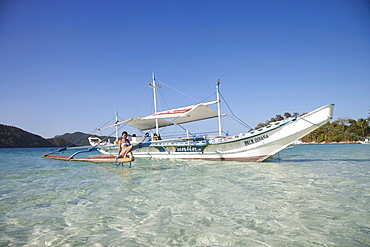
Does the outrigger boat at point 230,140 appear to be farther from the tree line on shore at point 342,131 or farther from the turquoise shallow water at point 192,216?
the tree line on shore at point 342,131

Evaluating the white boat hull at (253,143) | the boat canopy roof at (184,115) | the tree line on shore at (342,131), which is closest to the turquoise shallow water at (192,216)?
the white boat hull at (253,143)

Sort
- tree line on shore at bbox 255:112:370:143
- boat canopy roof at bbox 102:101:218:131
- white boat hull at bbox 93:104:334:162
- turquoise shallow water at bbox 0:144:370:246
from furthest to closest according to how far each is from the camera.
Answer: tree line on shore at bbox 255:112:370:143 < boat canopy roof at bbox 102:101:218:131 < white boat hull at bbox 93:104:334:162 < turquoise shallow water at bbox 0:144:370:246

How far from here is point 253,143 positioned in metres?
13.4

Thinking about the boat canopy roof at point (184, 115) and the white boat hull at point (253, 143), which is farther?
the boat canopy roof at point (184, 115)

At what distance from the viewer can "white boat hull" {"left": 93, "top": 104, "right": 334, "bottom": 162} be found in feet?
39.1

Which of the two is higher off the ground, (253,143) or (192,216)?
(253,143)

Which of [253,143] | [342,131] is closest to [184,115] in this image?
[253,143]

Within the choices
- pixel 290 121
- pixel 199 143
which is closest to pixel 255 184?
pixel 290 121

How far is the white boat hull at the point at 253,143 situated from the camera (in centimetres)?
1191

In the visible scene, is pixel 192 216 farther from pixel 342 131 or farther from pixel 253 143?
pixel 342 131

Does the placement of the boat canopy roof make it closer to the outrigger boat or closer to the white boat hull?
the outrigger boat

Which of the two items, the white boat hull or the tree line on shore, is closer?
the white boat hull

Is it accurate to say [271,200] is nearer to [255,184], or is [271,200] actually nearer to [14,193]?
[255,184]

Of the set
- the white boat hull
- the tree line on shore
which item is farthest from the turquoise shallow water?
the tree line on shore
